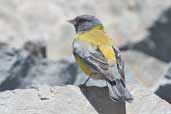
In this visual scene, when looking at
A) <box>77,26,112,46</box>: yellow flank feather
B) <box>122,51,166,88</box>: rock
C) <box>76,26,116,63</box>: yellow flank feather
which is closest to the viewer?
<box>76,26,116,63</box>: yellow flank feather

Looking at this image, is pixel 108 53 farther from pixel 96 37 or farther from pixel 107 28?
pixel 107 28

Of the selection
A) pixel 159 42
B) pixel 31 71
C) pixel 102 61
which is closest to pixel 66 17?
pixel 159 42

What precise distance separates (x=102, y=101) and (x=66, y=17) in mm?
5360

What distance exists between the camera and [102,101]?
6.47 m

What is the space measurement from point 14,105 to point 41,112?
0.87ft

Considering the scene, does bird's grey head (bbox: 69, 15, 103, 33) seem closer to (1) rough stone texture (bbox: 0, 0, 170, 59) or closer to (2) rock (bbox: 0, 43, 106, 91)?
(2) rock (bbox: 0, 43, 106, 91)

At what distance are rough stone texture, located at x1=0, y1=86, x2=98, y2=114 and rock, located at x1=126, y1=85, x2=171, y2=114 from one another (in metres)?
0.40

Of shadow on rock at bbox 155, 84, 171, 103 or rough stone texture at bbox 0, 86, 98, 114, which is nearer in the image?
rough stone texture at bbox 0, 86, 98, 114

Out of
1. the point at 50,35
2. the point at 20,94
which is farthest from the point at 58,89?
the point at 50,35

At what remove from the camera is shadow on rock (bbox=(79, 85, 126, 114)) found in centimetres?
638

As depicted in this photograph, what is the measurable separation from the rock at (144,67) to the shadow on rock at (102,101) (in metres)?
3.18

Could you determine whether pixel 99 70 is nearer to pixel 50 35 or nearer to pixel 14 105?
pixel 14 105

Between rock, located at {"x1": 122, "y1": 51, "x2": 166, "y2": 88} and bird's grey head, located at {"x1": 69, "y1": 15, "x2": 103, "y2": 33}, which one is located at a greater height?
bird's grey head, located at {"x1": 69, "y1": 15, "x2": 103, "y2": 33}

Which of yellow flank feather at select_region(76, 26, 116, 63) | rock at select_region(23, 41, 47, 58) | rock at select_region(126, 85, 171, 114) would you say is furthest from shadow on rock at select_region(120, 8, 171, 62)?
rock at select_region(126, 85, 171, 114)
